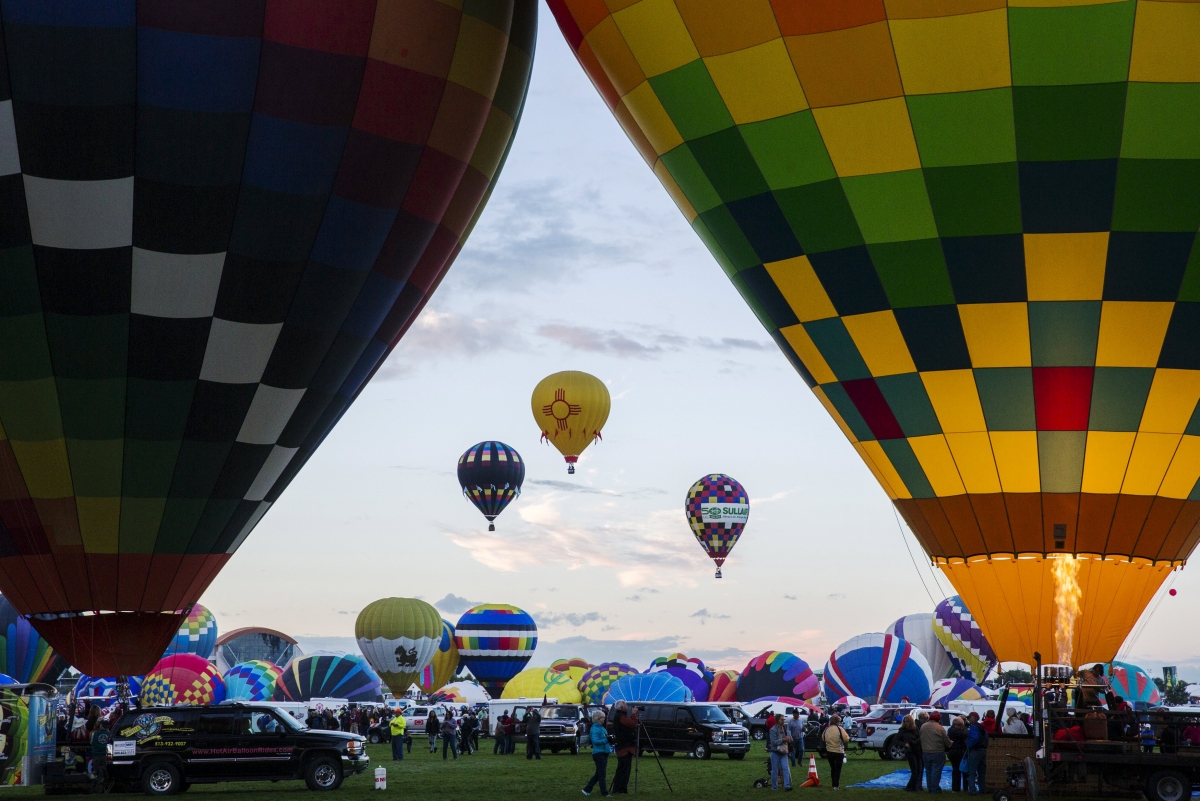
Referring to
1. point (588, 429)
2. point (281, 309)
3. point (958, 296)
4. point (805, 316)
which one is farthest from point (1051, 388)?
point (588, 429)

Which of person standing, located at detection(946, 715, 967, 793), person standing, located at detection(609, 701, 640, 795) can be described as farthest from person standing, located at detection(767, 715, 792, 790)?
person standing, located at detection(609, 701, 640, 795)

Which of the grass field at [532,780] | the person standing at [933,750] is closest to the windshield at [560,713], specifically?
the grass field at [532,780]

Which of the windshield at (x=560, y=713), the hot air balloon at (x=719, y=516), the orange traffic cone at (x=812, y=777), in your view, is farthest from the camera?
the hot air balloon at (x=719, y=516)

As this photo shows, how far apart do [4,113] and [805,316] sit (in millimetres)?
6842

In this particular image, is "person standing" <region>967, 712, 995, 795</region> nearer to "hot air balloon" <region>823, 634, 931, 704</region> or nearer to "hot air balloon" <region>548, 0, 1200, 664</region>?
"hot air balloon" <region>548, 0, 1200, 664</region>

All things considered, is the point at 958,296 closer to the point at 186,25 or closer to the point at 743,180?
the point at 743,180

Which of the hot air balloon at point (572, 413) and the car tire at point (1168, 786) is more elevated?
the hot air balloon at point (572, 413)

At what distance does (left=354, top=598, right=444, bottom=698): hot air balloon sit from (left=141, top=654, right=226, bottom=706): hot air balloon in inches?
341

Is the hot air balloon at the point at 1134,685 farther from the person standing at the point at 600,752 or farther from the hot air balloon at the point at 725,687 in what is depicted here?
the person standing at the point at 600,752

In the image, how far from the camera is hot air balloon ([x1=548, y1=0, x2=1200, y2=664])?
9500 mm

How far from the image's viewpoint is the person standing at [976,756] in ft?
40.9

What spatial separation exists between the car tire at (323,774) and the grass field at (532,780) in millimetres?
148

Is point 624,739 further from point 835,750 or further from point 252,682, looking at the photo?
point 252,682

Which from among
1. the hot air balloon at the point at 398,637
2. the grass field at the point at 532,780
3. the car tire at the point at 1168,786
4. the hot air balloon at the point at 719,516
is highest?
the hot air balloon at the point at 719,516
